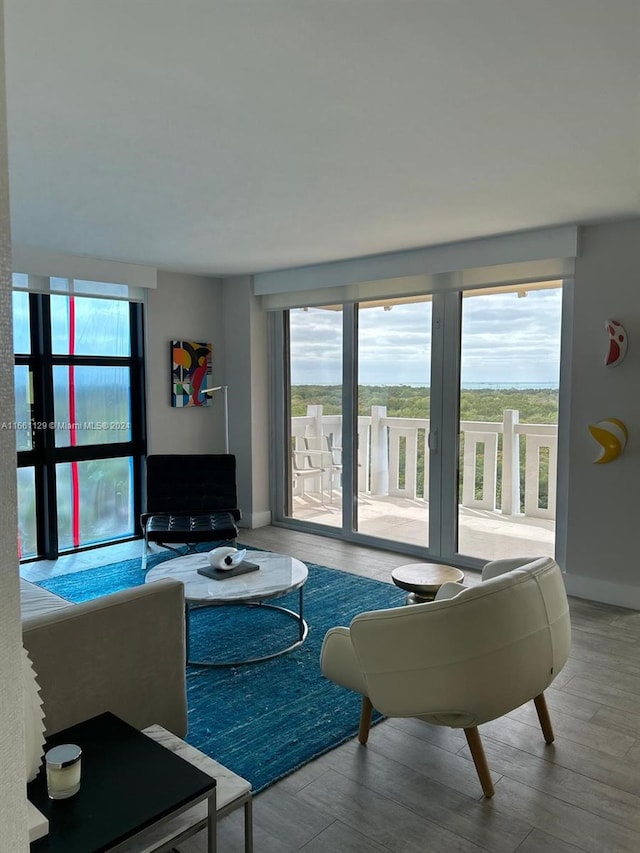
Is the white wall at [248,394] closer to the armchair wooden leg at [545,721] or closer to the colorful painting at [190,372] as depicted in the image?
the colorful painting at [190,372]

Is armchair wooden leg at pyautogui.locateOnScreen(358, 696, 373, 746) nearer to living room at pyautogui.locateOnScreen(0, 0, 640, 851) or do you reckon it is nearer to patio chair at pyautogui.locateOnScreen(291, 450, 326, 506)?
living room at pyautogui.locateOnScreen(0, 0, 640, 851)

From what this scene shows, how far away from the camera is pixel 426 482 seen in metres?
5.17

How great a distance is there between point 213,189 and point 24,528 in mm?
3326

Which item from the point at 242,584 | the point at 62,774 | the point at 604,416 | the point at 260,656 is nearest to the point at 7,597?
the point at 62,774

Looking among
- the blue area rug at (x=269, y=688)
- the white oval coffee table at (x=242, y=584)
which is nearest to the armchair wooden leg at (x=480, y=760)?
the blue area rug at (x=269, y=688)

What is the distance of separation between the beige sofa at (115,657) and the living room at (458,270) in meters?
0.57

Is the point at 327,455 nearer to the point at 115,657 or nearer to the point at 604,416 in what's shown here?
the point at 604,416

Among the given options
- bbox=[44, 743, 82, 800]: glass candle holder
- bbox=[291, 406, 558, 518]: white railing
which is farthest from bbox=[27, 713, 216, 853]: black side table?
bbox=[291, 406, 558, 518]: white railing

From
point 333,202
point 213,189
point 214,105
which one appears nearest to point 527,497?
point 333,202

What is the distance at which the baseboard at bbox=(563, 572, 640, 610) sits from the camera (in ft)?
13.3

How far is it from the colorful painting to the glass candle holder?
4.56 meters

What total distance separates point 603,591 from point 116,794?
359 centimetres

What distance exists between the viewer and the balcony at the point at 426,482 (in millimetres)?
4637

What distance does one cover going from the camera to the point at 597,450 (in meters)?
4.14
